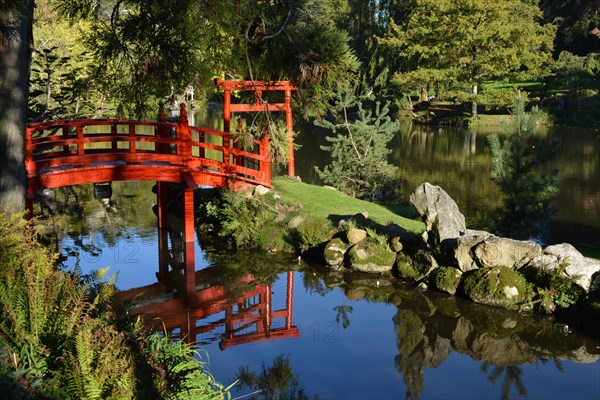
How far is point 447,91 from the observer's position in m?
54.4

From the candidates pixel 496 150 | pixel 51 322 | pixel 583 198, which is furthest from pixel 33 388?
pixel 583 198

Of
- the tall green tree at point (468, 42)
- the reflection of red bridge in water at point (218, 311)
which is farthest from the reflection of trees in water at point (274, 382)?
the tall green tree at point (468, 42)

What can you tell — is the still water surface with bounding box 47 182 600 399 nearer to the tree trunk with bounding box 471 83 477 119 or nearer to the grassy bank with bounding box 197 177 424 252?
the grassy bank with bounding box 197 177 424 252

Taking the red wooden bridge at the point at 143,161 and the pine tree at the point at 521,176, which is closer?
the red wooden bridge at the point at 143,161

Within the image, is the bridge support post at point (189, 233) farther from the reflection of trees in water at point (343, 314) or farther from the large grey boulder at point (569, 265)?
the large grey boulder at point (569, 265)

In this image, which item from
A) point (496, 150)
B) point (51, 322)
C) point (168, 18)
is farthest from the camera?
point (496, 150)

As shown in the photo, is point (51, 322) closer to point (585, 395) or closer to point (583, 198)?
point (585, 395)

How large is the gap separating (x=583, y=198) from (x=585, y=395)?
18091 mm

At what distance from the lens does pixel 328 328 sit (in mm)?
14461

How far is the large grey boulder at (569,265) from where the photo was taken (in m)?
14.2

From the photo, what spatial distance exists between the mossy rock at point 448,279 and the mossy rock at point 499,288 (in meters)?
0.40

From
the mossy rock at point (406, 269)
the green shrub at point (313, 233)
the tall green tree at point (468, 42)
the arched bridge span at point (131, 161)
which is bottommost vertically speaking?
the mossy rock at point (406, 269)

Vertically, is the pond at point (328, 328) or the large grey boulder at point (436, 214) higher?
the large grey boulder at point (436, 214)

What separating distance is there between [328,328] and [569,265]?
5.26 meters
